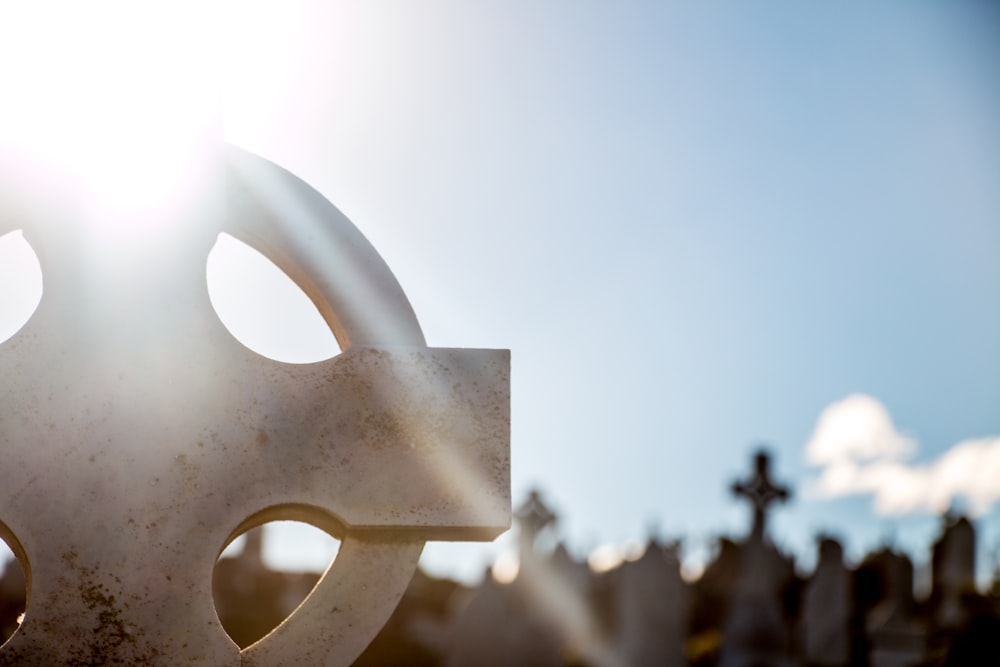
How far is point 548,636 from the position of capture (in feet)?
41.3

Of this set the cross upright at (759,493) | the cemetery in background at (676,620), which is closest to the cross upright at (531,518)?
the cemetery in background at (676,620)

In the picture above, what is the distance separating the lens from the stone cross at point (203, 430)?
7.82ft

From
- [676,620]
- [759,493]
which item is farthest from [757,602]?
[759,493]

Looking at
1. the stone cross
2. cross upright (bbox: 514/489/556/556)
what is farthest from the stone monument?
the stone cross

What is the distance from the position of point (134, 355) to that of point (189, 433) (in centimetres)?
24

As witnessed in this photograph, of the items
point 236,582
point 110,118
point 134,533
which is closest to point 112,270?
point 110,118

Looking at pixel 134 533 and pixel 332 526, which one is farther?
pixel 332 526

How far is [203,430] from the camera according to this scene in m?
2.50

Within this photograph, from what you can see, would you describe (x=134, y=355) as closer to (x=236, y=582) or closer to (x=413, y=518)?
(x=413, y=518)

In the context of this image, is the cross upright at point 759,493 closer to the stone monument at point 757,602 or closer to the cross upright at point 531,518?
the stone monument at point 757,602

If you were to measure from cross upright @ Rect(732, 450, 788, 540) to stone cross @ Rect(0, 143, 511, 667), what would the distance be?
10.7 metres

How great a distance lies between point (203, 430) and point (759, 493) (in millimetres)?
11148

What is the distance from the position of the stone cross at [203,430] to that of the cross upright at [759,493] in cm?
1066

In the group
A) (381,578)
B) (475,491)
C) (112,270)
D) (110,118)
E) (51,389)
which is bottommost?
(381,578)
